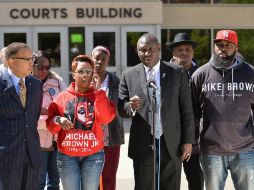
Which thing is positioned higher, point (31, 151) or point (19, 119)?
point (19, 119)

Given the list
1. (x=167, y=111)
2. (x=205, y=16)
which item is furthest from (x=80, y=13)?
(x=167, y=111)

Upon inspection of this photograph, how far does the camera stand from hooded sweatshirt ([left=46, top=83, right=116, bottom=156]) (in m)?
4.73

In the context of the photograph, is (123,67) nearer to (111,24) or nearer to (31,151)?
(111,24)

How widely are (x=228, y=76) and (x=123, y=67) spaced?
11945 mm

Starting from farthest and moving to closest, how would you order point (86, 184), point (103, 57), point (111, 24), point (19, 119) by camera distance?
point (111, 24) < point (103, 57) < point (86, 184) < point (19, 119)

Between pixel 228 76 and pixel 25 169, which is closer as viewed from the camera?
pixel 25 169

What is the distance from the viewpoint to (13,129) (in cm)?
435

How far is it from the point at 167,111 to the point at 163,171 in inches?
22.8

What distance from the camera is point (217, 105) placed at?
484cm

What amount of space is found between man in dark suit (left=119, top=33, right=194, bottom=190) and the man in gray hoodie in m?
0.21

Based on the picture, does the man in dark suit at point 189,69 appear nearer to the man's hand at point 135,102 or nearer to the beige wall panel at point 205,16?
the man's hand at point 135,102

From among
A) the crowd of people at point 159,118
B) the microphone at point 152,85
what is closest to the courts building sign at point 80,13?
the crowd of people at point 159,118

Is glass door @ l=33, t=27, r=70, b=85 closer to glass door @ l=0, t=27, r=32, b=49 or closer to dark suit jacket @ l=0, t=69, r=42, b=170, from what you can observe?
glass door @ l=0, t=27, r=32, b=49

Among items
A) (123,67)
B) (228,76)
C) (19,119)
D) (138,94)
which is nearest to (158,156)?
(138,94)
